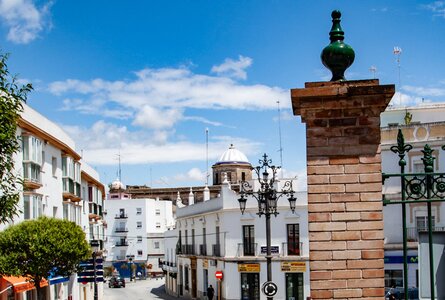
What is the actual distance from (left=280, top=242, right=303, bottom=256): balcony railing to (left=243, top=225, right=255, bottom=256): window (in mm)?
1650

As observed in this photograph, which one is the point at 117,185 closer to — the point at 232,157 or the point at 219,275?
the point at 232,157

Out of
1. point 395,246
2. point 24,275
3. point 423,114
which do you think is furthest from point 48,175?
point 423,114

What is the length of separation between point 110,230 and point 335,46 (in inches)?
2775

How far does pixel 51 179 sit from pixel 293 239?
41.9ft

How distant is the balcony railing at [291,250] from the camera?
3358 cm

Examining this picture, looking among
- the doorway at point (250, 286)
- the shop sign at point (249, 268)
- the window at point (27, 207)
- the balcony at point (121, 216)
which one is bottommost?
the doorway at point (250, 286)

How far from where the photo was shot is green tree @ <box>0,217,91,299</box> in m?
19.3

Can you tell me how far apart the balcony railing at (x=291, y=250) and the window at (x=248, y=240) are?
1650mm

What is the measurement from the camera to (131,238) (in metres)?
73.9

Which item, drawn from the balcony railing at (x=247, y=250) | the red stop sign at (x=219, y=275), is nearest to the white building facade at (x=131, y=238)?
the red stop sign at (x=219, y=275)

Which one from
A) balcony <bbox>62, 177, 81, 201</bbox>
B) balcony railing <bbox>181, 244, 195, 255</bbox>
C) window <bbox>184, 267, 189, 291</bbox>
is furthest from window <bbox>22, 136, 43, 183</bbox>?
window <bbox>184, 267, 189, 291</bbox>

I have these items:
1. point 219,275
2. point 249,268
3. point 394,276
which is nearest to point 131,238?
point 219,275

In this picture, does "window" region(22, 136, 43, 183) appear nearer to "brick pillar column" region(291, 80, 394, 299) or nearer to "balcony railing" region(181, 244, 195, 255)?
"brick pillar column" region(291, 80, 394, 299)

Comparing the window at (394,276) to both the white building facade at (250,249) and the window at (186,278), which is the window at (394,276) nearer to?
the white building facade at (250,249)
